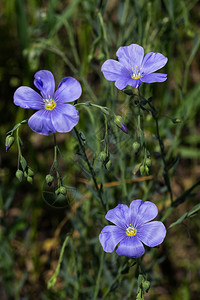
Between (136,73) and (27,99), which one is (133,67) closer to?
(136,73)

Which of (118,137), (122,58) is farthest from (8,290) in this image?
(122,58)

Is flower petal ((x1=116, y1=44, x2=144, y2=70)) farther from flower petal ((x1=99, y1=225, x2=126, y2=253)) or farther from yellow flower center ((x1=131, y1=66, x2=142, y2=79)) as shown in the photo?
flower petal ((x1=99, y1=225, x2=126, y2=253))

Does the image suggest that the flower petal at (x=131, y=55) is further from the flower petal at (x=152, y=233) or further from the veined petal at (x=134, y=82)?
the flower petal at (x=152, y=233)

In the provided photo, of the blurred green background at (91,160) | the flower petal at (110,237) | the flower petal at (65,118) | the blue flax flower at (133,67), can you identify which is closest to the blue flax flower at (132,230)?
the flower petal at (110,237)

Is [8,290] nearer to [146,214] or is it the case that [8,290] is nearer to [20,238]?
[20,238]

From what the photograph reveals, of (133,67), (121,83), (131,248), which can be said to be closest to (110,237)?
(131,248)

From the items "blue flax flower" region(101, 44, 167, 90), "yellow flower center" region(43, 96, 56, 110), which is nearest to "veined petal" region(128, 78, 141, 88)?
"blue flax flower" region(101, 44, 167, 90)
